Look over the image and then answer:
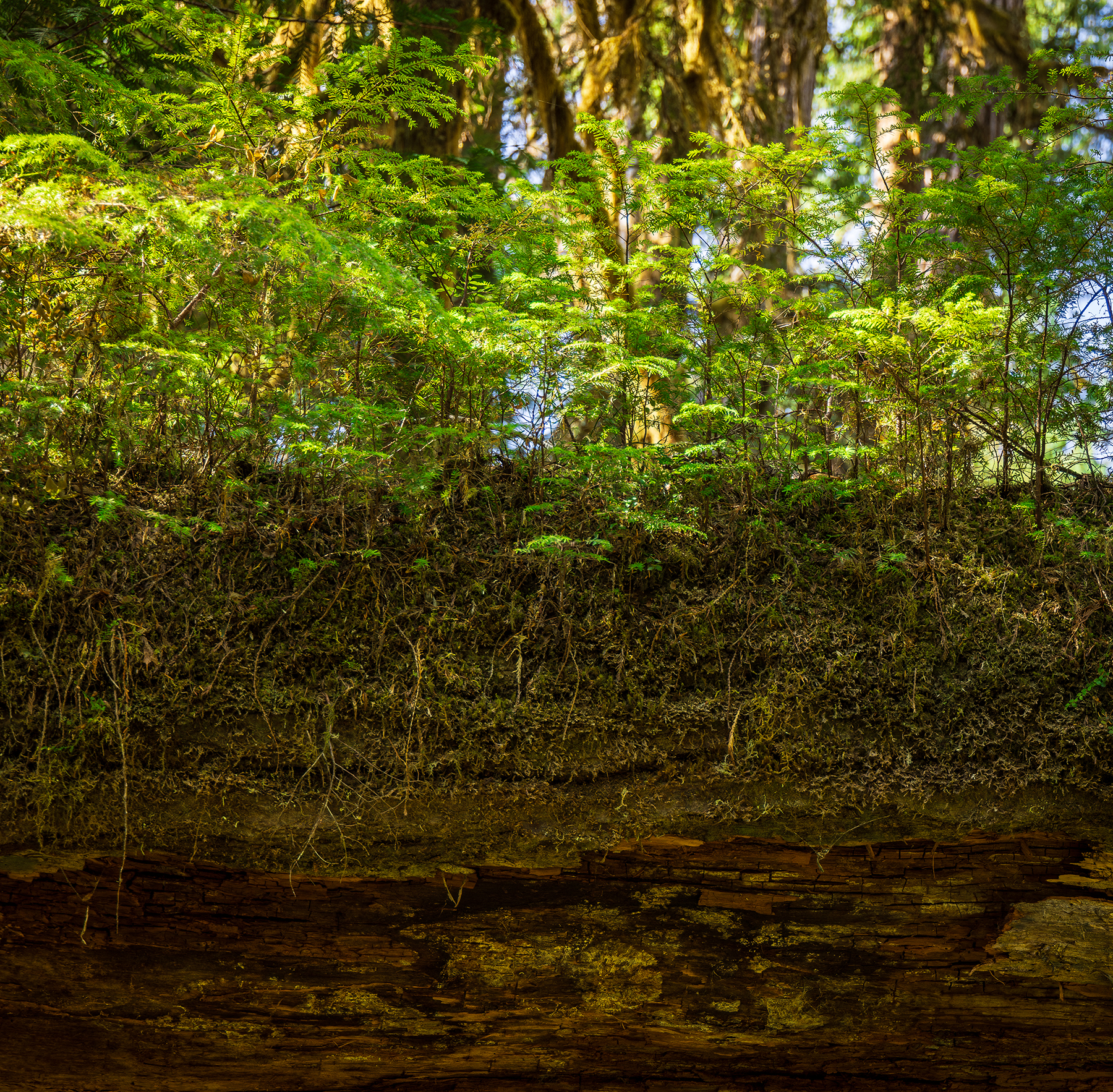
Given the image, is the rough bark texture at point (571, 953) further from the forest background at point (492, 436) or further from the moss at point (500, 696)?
the forest background at point (492, 436)

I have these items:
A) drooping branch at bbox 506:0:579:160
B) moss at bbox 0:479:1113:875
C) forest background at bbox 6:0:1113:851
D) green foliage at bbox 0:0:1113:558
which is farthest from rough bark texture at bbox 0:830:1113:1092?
drooping branch at bbox 506:0:579:160

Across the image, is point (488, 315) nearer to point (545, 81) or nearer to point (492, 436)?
point (492, 436)

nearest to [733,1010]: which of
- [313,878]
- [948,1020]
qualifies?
[948,1020]

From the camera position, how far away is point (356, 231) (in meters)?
4.34

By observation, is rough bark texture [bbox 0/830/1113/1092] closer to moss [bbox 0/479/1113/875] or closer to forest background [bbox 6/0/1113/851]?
moss [bbox 0/479/1113/875]

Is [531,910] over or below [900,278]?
below

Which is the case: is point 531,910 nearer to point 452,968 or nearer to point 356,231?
point 452,968

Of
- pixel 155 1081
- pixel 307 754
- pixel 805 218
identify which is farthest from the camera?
pixel 805 218

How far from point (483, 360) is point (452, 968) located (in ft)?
9.89

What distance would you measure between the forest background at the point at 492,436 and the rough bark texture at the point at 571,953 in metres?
0.48

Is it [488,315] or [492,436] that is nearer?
[488,315]

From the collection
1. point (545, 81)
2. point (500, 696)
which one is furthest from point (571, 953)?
point (545, 81)

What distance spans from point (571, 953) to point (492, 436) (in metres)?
2.71

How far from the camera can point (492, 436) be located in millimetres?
4496
